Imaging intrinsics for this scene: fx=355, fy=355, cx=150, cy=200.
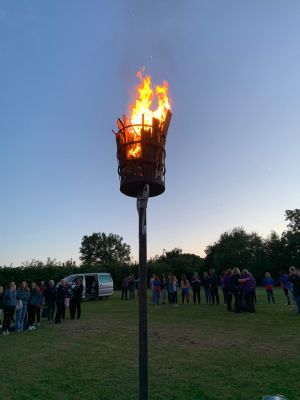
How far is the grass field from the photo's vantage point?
5828 millimetres

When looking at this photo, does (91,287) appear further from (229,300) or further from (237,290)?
(237,290)

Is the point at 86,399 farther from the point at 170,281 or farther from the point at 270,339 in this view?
the point at 170,281

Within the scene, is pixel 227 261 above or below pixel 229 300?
above

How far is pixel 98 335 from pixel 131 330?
3.91 feet

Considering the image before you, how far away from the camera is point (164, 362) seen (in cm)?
750

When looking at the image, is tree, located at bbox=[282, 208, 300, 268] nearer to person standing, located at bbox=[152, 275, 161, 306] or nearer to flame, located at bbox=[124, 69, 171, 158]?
person standing, located at bbox=[152, 275, 161, 306]

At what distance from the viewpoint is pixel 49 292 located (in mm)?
17141

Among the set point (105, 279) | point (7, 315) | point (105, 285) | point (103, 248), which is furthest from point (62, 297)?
point (103, 248)

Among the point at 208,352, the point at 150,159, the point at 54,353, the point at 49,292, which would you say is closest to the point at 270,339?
the point at 208,352

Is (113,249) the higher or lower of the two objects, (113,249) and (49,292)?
the higher

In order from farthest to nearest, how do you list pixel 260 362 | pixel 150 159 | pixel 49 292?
pixel 49 292, pixel 260 362, pixel 150 159

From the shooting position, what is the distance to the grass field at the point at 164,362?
19.1ft

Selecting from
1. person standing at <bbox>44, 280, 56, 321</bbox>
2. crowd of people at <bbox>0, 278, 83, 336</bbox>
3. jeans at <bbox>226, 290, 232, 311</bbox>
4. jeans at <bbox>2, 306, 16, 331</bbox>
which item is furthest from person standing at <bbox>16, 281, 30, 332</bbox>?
jeans at <bbox>226, 290, 232, 311</bbox>

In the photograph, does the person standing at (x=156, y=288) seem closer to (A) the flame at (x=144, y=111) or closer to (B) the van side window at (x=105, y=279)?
(B) the van side window at (x=105, y=279)
